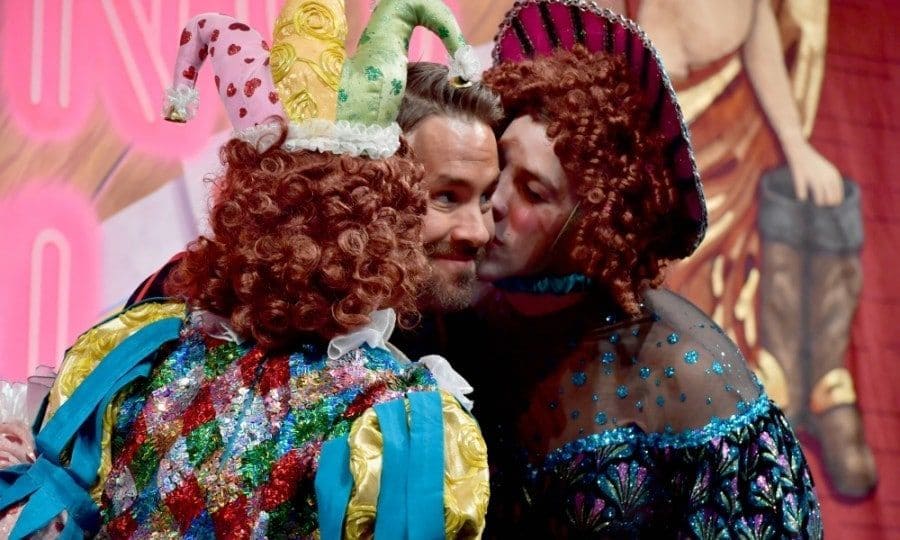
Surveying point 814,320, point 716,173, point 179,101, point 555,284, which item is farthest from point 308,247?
point 814,320

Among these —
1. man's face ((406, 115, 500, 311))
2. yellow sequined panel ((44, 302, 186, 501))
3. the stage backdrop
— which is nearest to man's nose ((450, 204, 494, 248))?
man's face ((406, 115, 500, 311))

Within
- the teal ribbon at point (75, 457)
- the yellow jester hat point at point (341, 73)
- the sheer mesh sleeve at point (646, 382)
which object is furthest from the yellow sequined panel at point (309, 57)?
the sheer mesh sleeve at point (646, 382)

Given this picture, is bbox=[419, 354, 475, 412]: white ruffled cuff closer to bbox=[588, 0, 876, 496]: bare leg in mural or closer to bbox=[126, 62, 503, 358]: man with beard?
bbox=[126, 62, 503, 358]: man with beard

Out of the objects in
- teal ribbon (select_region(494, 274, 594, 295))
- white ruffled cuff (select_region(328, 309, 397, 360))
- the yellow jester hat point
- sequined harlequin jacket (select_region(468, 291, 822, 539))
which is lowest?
sequined harlequin jacket (select_region(468, 291, 822, 539))

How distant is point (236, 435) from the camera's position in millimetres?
1404

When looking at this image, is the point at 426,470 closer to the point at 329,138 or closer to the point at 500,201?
the point at 329,138

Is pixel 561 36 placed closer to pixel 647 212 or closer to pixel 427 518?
pixel 647 212

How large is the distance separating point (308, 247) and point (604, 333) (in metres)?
0.88

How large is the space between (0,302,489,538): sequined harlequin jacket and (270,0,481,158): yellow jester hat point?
0.97ft

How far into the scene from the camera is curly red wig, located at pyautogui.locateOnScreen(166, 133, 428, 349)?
1.42m

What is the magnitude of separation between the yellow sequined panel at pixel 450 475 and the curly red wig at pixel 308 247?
A: 0.17 m

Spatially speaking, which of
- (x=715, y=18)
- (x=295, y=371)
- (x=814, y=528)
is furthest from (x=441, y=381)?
(x=715, y=18)

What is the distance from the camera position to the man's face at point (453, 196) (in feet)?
6.58

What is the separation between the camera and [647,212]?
2.14 metres
